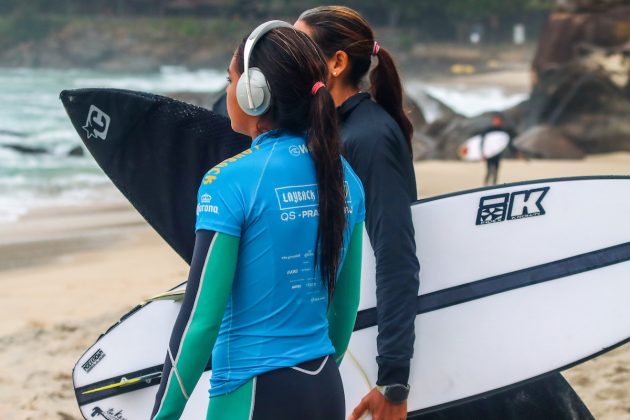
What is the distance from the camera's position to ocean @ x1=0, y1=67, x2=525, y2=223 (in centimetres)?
1314

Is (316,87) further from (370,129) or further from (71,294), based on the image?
(71,294)

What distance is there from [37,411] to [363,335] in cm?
201

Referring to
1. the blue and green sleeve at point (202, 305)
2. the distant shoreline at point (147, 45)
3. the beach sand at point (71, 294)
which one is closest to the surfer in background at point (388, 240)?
the blue and green sleeve at point (202, 305)

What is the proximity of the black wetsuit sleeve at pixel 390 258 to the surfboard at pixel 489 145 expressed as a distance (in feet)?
30.4

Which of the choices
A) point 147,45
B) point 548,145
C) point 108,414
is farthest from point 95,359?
point 147,45

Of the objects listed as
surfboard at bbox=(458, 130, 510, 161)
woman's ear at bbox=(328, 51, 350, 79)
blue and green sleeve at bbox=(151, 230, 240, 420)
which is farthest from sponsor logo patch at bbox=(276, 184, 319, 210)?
surfboard at bbox=(458, 130, 510, 161)

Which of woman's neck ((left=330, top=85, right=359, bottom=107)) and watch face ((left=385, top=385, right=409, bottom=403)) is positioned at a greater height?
woman's neck ((left=330, top=85, right=359, bottom=107))

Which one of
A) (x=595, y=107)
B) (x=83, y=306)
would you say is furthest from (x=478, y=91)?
A: (x=83, y=306)

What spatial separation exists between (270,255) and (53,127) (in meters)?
25.9

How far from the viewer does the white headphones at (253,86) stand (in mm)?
1649

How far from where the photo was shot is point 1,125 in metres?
27.2

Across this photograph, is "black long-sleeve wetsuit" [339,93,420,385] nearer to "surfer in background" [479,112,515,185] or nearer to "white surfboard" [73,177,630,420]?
"white surfboard" [73,177,630,420]

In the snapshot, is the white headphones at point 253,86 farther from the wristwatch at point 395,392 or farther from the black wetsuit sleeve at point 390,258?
the wristwatch at point 395,392

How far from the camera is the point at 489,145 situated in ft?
36.7
